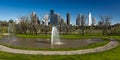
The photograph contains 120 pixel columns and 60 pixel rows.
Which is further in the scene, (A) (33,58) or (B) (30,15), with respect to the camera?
(B) (30,15)

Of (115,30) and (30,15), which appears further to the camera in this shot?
(30,15)

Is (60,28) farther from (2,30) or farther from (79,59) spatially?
(79,59)

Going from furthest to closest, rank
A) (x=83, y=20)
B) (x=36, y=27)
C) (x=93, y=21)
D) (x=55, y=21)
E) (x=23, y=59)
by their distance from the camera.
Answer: (x=93, y=21) → (x=55, y=21) → (x=83, y=20) → (x=36, y=27) → (x=23, y=59)

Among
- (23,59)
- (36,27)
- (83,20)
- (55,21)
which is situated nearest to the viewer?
(23,59)

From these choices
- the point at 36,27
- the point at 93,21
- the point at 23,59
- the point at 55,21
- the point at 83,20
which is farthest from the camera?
the point at 93,21

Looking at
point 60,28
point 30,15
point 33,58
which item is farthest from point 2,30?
point 33,58

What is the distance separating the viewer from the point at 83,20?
6938 cm

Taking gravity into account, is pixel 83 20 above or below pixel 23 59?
above

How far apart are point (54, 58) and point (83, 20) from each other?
55.5 metres

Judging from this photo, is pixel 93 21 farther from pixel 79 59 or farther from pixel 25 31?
pixel 79 59

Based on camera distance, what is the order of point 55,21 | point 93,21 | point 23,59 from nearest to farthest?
point 23,59, point 55,21, point 93,21

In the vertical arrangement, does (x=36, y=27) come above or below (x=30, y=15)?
below

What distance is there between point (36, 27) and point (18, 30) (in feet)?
26.8

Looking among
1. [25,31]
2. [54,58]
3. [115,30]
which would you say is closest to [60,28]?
[25,31]
